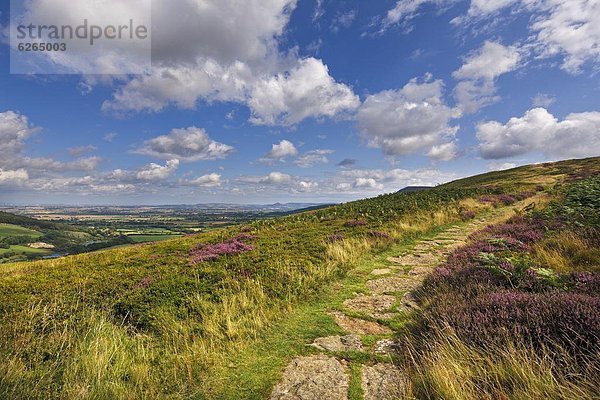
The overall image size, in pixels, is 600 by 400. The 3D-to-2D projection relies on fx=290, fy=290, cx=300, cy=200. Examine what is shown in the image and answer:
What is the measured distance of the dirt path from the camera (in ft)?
14.8

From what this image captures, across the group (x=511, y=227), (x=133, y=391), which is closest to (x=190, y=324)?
(x=133, y=391)

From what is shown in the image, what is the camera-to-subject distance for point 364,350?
5.66 metres

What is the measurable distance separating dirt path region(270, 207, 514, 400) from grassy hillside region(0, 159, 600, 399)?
2.16 feet

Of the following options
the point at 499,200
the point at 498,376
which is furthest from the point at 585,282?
the point at 499,200

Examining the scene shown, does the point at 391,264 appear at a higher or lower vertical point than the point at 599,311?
lower

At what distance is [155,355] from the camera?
5.90m

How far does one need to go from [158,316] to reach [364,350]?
5607mm

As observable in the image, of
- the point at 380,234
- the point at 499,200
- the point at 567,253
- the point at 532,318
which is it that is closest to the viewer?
the point at 532,318

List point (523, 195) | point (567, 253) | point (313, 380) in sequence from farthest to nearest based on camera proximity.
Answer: point (523, 195) < point (567, 253) < point (313, 380)

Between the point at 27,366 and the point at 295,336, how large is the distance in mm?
4971

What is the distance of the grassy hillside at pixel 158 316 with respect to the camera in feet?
15.6

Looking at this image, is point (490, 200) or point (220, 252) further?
point (490, 200)

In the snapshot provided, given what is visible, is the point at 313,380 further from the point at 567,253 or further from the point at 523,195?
the point at 523,195

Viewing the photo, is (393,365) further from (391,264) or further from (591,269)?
(391,264)
